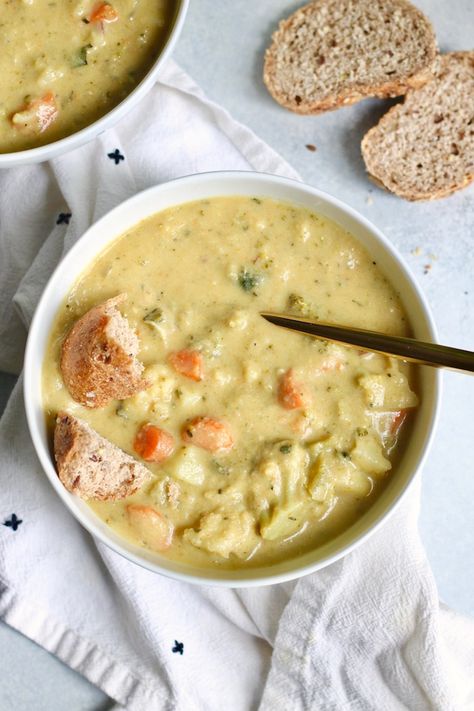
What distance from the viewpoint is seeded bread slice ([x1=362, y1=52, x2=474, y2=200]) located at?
395 centimetres

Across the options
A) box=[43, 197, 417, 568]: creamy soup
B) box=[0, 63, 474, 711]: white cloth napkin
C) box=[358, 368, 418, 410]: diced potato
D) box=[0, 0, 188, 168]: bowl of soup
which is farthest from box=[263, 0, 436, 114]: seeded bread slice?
box=[358, 368, 418, 410]: diced potato

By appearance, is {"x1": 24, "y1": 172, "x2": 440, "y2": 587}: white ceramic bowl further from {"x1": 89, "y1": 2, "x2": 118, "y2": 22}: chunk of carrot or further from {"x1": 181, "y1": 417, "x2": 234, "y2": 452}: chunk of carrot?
{"x1": 89, "y1": 2, "x2": 118, "y2": 22}: chunk of carrot

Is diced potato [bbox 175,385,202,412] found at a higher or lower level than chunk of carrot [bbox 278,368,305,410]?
higher

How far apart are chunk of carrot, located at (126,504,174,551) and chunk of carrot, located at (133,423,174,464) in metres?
0.19

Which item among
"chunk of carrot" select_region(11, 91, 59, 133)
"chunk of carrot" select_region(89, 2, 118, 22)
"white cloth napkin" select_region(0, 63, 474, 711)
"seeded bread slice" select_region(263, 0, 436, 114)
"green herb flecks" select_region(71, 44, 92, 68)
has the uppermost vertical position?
"chunk of carrot" select_region(89, 2, 118, 22)

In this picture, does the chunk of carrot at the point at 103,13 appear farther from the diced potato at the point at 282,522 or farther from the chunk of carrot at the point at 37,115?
the diced potato at the point at 282,522

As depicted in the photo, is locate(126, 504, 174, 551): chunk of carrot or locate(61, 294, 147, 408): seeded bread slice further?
locate(126, 504, 174, 551): chunk of carrot

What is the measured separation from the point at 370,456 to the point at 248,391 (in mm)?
533

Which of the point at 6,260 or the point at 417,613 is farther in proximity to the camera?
the point at 6,260

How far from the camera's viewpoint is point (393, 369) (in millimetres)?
3275

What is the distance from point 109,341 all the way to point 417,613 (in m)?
1.77

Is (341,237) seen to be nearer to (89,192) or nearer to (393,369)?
(393,369)

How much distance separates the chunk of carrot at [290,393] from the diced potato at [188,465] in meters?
0.37

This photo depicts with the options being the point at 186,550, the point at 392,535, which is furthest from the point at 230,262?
the point at 392,535
